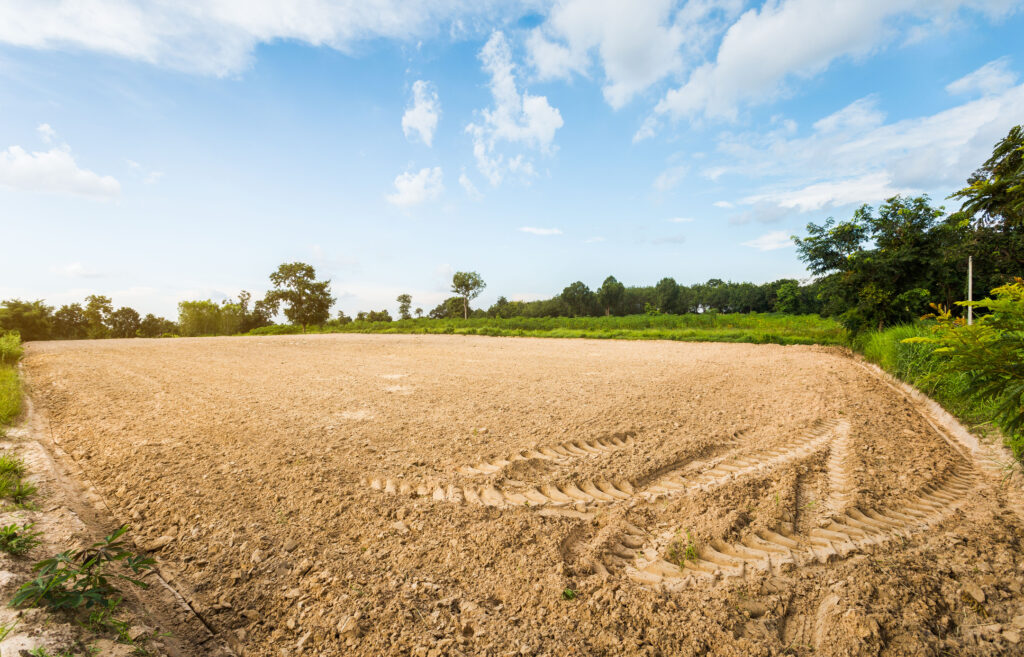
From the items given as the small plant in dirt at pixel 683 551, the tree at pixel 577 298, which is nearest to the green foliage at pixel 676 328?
the small plant in dirt at pixel 683 551

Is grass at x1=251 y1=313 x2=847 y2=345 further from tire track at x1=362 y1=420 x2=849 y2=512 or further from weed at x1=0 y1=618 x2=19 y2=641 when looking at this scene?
weed at x1=0 y1=618 x2=19 y2=641

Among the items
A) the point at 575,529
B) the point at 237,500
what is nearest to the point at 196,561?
the point at 237,500

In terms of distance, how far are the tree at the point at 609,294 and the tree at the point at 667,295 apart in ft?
26.7

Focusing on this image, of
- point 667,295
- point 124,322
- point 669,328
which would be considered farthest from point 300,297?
point 667,295

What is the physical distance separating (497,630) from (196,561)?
73.5 inches

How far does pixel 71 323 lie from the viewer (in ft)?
104

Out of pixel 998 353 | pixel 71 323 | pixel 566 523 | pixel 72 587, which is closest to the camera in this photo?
pixel 72 587

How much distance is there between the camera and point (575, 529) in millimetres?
2756

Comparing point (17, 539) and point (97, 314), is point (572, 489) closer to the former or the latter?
point (17, 539)

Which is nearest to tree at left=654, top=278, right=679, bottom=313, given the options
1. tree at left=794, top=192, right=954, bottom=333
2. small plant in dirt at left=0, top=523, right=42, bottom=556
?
tree at left=794, top=192, right=954, bottom=333

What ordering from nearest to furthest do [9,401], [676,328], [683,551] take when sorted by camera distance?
[683,551]
[9,401]
[676,328]

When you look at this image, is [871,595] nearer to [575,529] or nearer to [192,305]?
[575,529]

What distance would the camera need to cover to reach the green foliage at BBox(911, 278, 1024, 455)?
11.1 feet

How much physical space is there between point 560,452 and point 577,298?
5999 centimetres
